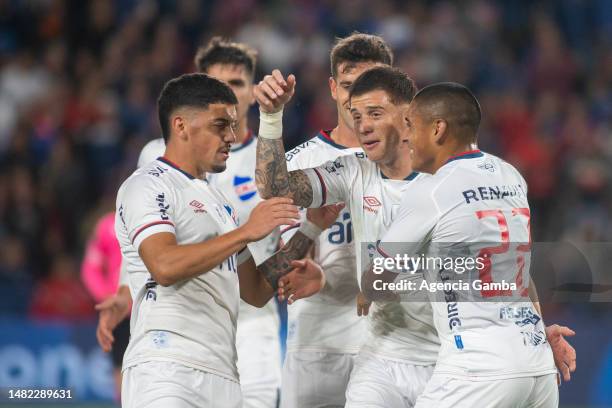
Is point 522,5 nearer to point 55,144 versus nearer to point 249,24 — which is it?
Result: point 249,24

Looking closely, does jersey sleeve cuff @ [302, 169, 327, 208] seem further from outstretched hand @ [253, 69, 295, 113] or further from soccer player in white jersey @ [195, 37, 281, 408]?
soccer player in white jersey @ [195, 37, 281, 408]

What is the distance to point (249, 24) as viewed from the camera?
45.6 feet

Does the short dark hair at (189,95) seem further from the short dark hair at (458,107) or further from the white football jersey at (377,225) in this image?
the short dark hair at (458,107)

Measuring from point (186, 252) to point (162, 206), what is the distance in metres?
0.31

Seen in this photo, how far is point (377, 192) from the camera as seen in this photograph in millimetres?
5707

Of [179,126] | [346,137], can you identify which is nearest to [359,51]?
[346,137]

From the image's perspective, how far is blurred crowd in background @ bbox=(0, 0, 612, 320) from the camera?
11.9 meters

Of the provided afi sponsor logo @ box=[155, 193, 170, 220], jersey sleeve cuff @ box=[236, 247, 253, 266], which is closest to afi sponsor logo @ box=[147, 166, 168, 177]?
afi sponsor logo @ box=[155, 193, 170, 220]

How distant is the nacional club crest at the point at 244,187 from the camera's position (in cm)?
700

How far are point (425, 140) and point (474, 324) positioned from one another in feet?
3.12

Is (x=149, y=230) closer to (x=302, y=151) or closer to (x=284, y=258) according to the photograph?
(x=284, y=258)

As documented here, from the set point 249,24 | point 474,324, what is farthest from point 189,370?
point 249,24

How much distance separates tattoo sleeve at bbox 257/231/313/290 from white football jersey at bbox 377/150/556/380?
3.58ft

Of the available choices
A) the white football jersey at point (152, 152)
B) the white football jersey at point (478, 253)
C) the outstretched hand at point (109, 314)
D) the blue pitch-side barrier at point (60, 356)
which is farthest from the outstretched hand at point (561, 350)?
the blue pitch-side barrier at point (60, 356)
